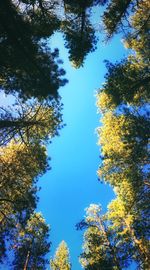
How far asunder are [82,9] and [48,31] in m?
1.96

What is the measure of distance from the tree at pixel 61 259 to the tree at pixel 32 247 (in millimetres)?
8744

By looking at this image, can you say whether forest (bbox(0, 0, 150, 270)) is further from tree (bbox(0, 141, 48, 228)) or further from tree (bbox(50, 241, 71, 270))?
tree (bbox(50, 241, 71, 270))

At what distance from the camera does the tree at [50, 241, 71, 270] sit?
29219mm

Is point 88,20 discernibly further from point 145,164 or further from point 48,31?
point 145,164

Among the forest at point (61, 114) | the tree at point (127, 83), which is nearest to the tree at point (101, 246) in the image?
the forest at point (61, 114)

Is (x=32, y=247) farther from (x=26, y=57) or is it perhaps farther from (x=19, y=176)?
(x=26, y=57)

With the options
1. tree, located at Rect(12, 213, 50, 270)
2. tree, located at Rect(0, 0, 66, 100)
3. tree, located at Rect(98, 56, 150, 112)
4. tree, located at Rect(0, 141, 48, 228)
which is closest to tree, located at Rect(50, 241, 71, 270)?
tree, located at Rect(12, 213, 50, 270)

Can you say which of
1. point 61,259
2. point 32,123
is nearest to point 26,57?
point 32,123

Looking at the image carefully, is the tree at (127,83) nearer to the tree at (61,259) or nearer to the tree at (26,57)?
the tree at (26,57)

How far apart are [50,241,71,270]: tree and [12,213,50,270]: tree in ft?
28.7

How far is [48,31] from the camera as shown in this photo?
14812mm

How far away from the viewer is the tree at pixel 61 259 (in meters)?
29.2

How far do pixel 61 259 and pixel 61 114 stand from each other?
18964 mm

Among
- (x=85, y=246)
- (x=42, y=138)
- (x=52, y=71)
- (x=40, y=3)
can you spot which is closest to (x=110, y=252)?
(x=85, y=246)
